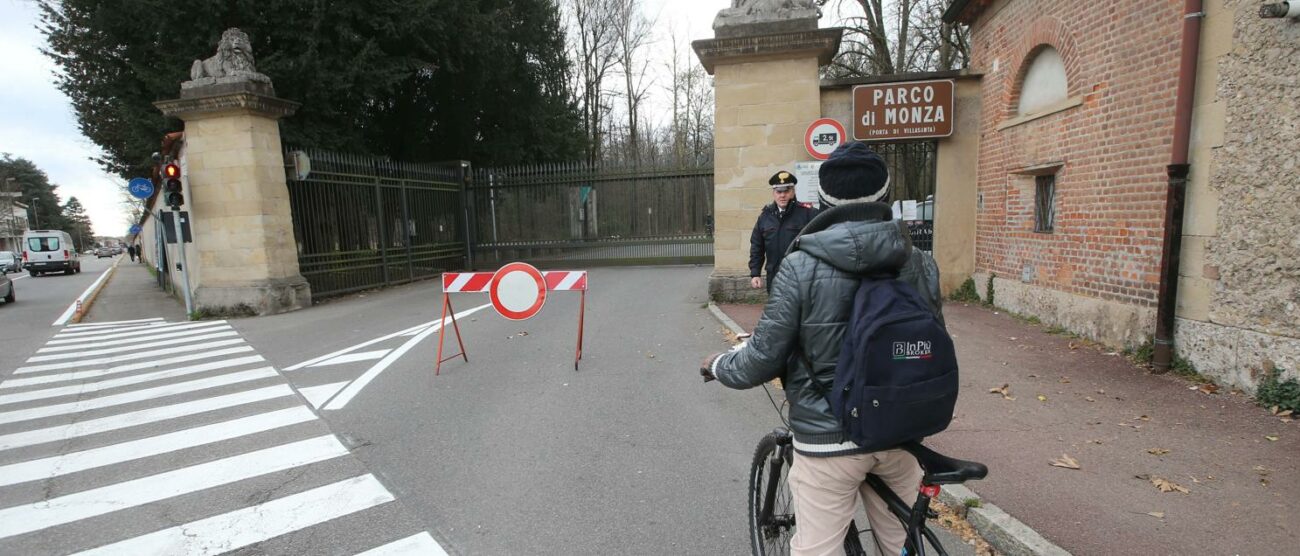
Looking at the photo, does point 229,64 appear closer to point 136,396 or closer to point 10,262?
point 136,396

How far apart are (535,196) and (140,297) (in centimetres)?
1192

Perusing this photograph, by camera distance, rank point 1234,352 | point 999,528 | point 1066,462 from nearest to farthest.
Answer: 1. point 999,528
2. point 1066,462
3. point 1234,352

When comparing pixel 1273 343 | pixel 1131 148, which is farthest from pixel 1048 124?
pixel 1273 343

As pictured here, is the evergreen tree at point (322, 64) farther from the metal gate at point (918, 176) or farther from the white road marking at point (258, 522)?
the white road marking at point (258, 522)

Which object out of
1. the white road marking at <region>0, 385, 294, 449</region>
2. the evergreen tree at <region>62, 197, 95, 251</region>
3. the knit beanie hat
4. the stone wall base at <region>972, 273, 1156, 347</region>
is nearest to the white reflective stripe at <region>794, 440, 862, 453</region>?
the knit beanie hat

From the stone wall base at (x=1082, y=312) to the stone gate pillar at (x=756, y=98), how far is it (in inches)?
142

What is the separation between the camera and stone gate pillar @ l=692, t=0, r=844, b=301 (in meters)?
9.68

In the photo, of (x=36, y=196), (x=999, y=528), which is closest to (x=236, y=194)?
(x=999, y=528)

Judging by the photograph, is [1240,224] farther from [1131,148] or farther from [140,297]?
[140,297]

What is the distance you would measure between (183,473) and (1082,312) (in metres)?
8.72

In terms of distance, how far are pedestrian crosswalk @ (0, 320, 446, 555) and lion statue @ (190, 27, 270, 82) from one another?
6.15 meters

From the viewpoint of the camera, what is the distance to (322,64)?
45.6 ft

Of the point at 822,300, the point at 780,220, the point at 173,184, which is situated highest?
the point at 173,184

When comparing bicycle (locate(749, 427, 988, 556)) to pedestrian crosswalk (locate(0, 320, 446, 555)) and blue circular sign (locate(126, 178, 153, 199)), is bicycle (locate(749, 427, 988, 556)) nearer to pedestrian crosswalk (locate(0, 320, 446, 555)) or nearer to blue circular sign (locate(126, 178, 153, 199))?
pedestrian crosswalk (locate(0, 320, 446, 555))
